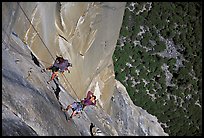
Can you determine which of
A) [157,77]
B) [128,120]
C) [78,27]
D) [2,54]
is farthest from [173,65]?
[2,54]

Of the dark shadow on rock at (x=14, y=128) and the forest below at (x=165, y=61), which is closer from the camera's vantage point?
the dark shadow on rock at (x=14, y=128)

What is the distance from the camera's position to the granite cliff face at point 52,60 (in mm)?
9125

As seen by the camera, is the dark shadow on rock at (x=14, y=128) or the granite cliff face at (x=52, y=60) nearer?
the dark shadow on rock at (x=14, y=128)

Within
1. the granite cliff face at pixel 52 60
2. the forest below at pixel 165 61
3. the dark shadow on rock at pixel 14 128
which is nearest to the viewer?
the dark shadow on rock at pixel 14 128

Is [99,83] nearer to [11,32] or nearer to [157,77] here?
[11,32]

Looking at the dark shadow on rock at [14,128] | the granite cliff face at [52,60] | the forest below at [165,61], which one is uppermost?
the forest below at [165,61]

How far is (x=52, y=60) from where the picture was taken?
14.1 metres

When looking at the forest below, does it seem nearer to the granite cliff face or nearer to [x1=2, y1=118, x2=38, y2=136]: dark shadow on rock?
the granite cliff face

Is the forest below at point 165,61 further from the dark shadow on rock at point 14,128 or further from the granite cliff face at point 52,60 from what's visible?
the dark shadow on rock at point 14,128

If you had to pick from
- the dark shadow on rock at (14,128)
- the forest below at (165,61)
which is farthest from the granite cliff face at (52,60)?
the forest below at (165,61)

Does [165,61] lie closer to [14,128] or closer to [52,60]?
[52,60]

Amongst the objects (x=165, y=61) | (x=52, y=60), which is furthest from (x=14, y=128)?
(x=165, y=61)

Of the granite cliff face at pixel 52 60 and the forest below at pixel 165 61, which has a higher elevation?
the forest below at pixel 165 61

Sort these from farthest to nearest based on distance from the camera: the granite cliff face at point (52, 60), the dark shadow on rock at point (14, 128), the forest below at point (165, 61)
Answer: the forest below at point (165, 61)
the granite cliff face at point (52, 60)
the dark shadow on rock at point (14, 128)
